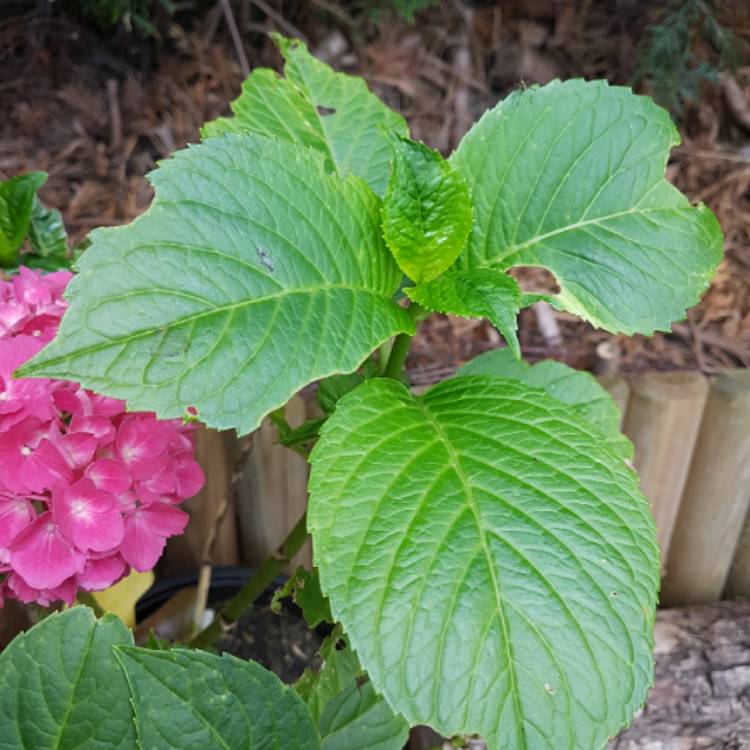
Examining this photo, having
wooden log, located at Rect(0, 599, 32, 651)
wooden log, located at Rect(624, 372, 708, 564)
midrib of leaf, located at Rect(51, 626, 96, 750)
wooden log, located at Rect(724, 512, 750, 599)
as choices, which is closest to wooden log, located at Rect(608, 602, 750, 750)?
wooden log, located at Rect(624, 372, 708, 564)

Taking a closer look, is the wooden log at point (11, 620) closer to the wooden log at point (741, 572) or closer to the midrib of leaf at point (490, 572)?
the midrib of leaf at point (490, 572)

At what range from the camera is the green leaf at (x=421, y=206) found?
2.39 feet

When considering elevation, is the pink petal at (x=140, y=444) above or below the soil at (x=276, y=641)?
above

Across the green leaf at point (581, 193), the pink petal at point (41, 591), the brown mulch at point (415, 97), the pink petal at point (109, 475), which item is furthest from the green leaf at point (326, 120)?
the brown mulch at point (415, 97)

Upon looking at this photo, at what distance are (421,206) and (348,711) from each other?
0.54 metres

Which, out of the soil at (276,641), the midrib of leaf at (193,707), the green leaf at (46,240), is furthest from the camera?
the soil at (276,641)

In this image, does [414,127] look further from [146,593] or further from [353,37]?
[146,593]

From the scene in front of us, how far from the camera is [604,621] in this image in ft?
1.99

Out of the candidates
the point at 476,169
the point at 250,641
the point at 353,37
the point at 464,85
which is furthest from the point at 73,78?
the point at 476,169

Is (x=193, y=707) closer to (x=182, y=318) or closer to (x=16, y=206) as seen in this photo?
(x=182, y=318)

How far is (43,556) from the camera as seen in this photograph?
74 cm

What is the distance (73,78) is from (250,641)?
1431mm

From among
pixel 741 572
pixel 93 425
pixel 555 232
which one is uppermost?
pixel 555 232

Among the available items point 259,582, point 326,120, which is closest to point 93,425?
point 259,582
